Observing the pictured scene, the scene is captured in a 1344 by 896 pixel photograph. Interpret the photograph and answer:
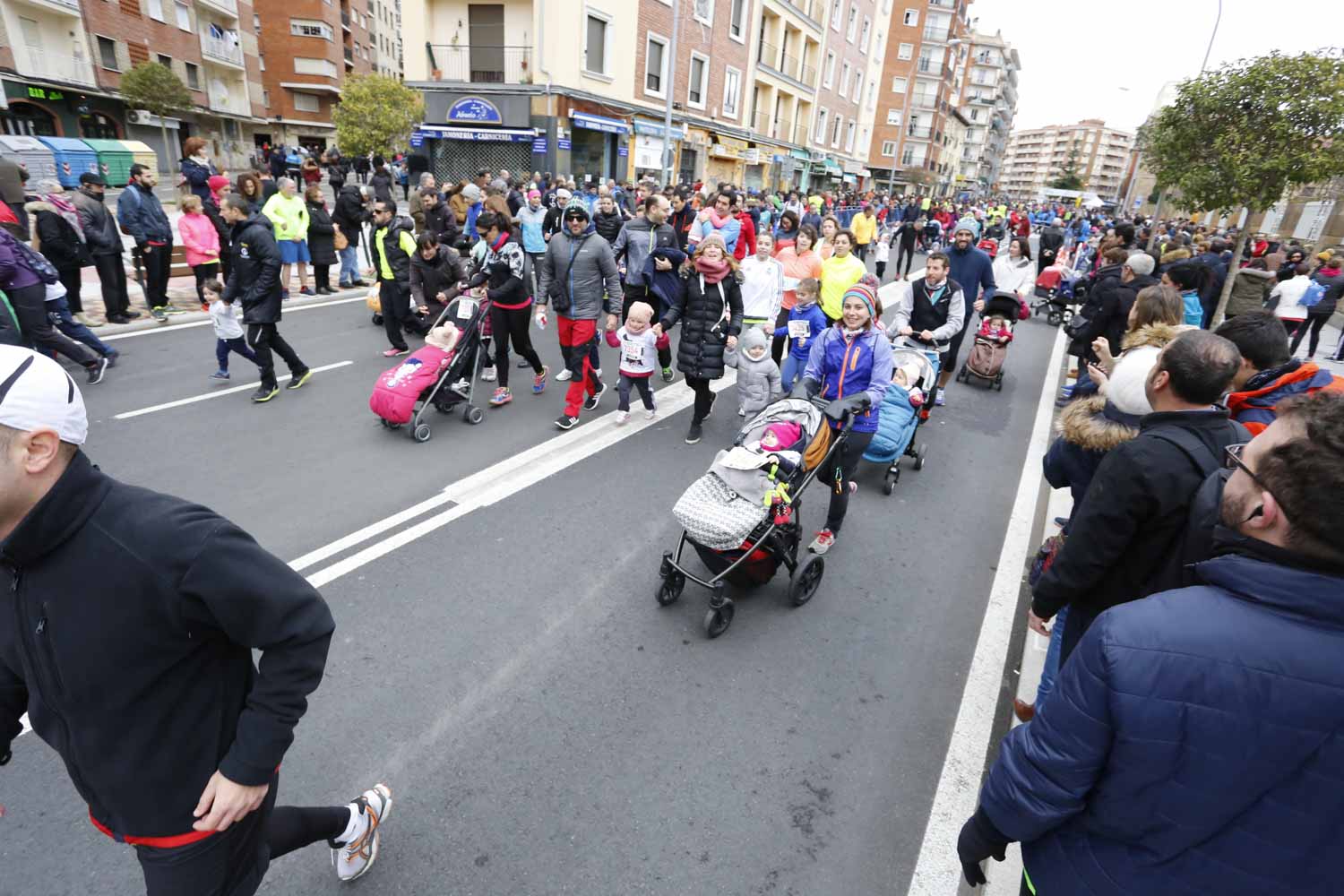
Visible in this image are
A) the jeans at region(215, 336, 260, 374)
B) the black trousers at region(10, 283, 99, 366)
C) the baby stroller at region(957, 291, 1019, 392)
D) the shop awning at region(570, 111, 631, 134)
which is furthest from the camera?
the shop awning at region(570, 111, 631, 134)

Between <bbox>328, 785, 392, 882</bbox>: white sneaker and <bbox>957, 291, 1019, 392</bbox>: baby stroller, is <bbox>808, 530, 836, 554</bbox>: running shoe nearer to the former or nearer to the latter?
<bbox>328, 785, 392, 882</bbox>: white sneaker

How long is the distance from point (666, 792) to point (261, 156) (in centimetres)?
4566

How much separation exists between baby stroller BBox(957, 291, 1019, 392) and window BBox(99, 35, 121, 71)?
41.4 metres

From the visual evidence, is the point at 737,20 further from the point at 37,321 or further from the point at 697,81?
the point at 37,321

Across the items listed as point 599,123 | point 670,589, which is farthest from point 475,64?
point 670,589

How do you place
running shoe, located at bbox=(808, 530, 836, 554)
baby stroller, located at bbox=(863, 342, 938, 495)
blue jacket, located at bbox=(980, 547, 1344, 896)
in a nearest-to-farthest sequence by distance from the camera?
1. blue jacket, located at bbox=(980, 547, 1344, 896)
2. running shoe, located at bbox=(808, 530, 836, 554)
3. baby stroller, located at bbox=(863, 342, 938, 495)

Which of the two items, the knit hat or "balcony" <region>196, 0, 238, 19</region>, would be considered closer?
the knit hat

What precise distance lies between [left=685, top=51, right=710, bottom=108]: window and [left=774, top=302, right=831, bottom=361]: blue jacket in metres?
25.4

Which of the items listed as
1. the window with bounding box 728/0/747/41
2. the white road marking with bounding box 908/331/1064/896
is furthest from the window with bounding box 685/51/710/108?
the white road marking with bounding box 908/331/1064/896

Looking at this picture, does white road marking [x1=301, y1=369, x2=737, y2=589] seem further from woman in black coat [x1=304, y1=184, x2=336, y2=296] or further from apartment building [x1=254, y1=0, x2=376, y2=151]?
Answer: apartment building [x1=254, y1=0, x2=376, y2=151]

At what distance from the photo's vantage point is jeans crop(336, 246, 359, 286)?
13.0 m

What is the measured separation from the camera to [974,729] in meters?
3.50

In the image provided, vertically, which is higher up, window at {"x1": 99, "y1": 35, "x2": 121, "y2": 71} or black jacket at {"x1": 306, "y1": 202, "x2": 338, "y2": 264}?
window at {"x1": 99, "y1": 35, "x2": 121, "y2": 71}

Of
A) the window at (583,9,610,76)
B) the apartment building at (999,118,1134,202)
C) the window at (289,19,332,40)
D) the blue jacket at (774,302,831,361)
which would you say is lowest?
the blue jacket at (774,302,831,361)
